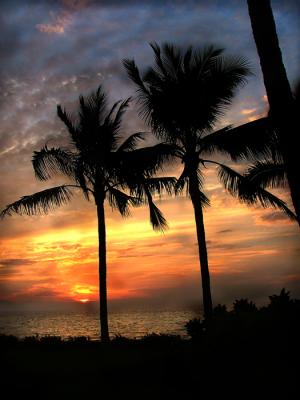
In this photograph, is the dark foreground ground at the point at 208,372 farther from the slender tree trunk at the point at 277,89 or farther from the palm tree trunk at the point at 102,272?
the palm tree trunk at the point at 102,272

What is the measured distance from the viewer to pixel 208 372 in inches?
278

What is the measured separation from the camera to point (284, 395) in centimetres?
594

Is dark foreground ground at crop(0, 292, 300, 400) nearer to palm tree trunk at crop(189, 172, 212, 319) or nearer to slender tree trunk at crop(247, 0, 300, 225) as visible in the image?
slender tree trunk at crop(247, 0, 300, 225)

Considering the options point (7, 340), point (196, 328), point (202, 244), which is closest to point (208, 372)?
point (196, 328)

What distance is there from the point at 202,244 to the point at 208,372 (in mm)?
7087

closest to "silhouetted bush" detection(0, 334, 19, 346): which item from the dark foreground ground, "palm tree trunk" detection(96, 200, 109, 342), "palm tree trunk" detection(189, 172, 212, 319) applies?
"palm tree trunk" detection(96, 200, 109, 342)

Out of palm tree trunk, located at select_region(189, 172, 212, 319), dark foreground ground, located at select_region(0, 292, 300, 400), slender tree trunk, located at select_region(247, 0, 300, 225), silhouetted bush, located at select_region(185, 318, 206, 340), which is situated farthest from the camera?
palm tree trunk, located at select_region(189, 172, 212, 319)

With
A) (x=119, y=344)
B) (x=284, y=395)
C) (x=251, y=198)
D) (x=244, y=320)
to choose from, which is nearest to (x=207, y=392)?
(x=284, y=395)

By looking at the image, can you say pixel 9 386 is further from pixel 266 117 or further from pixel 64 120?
pixel 64 120

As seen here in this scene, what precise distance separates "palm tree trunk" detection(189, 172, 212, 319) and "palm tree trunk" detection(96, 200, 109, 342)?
14.5 ft

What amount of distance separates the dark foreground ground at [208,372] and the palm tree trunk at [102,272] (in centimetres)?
531

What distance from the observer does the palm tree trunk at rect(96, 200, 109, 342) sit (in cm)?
1575

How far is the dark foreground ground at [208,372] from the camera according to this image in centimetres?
646

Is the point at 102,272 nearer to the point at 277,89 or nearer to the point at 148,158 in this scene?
the point at 148,158
